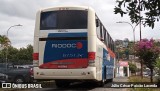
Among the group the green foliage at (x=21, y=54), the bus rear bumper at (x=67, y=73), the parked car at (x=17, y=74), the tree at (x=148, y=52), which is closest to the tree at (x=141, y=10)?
the bus rear bumper at (x=67, y=73)

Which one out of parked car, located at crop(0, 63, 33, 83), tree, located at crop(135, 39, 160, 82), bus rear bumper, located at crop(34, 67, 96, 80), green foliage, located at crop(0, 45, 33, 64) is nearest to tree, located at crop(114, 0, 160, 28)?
bus rear bumper, located at crop(34, 67, 96, 80)

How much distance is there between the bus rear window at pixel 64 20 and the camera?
18000 mm

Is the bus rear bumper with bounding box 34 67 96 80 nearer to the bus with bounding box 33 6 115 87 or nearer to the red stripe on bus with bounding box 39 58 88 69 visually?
the bus with bounding box 33 6 115 87

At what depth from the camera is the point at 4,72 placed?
2362cm

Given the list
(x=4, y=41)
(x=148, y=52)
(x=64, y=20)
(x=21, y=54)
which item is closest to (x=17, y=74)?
(x=64, y=20)

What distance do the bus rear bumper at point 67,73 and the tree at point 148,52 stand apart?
48.5ft

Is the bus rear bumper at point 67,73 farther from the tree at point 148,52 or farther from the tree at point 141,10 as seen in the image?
the tree at point 148,52

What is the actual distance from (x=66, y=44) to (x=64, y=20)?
120 cm

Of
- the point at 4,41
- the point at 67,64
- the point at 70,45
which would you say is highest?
the point at 4,41

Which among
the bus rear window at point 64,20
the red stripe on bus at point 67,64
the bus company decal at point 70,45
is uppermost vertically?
the bus rear window at point 64,20

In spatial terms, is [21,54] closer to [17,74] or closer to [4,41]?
[4,41]

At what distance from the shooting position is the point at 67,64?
17781 mm

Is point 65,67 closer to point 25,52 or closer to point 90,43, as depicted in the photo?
point 90,43

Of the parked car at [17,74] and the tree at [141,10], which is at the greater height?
the tree at [141,10]
